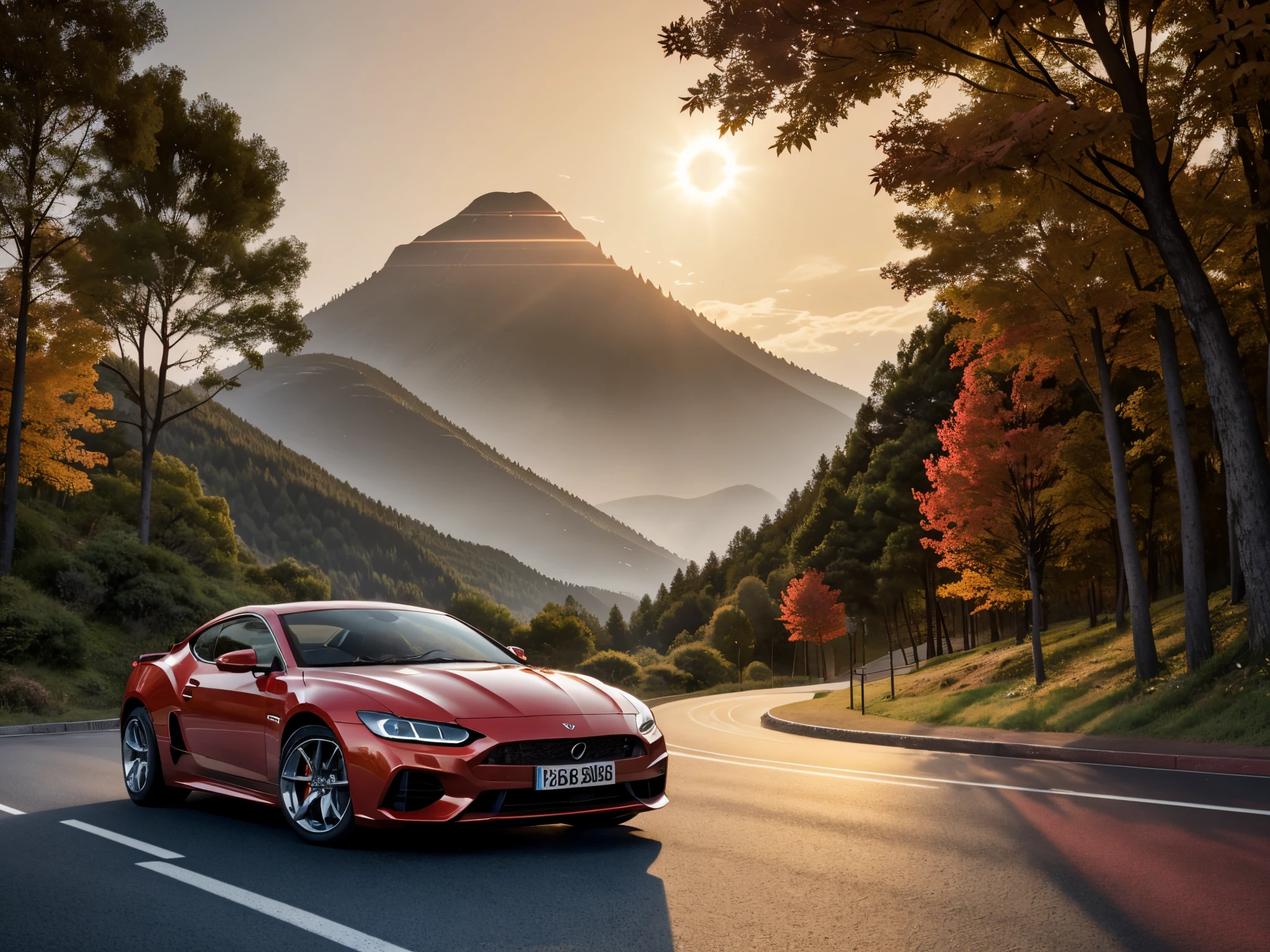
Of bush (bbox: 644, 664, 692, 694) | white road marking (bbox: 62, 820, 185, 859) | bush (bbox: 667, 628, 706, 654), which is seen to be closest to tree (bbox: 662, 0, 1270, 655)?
white road marking (bbox: 62, 820, 185, 859)

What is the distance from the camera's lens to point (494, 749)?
5906 millimetres

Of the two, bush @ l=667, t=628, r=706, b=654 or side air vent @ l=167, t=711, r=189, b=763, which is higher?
side air vent @ l=167, t=711, r=189, b=763

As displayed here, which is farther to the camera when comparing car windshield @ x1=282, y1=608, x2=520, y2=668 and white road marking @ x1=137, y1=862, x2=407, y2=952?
car windshield @ x1=282, y1=608, x2=520, y2=668

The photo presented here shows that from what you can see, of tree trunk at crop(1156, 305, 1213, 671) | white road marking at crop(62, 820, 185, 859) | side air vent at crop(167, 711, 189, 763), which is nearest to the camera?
white road marking at crop(62, 820, 185, 859)

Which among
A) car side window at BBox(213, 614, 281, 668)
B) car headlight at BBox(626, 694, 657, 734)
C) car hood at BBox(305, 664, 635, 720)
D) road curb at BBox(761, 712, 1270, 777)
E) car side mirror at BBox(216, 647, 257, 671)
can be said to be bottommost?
road curb at BBox(761, 712, 1270, 777)

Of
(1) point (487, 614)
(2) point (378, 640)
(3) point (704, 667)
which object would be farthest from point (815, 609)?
(1) point (487, 614)

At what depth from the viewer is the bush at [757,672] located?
85375mm

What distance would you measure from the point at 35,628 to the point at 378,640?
20170 mm

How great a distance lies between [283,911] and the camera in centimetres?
493

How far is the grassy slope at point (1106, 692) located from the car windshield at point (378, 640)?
9.18 metres

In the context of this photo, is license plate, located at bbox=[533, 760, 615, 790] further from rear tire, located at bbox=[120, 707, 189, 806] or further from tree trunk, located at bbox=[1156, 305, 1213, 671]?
tree trunk, located at bbox=[1156, 305, 1213, 671]

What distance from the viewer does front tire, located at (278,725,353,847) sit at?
20.4ft

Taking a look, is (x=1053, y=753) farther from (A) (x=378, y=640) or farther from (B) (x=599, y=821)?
(A) (x=378, y=640)

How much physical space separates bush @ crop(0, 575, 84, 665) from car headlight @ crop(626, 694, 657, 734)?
69.9 feet
